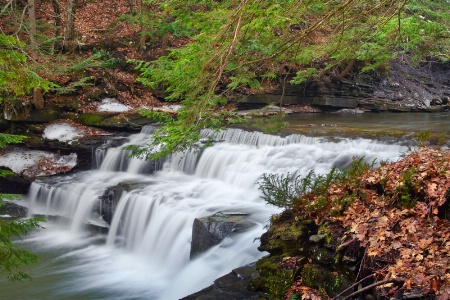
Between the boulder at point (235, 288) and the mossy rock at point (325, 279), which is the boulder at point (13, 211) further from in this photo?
A: the mossy rock at point (325, 279)

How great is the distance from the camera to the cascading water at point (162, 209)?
766cm

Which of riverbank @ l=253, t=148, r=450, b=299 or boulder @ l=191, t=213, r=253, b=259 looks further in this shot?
boulder @ l=191, t=213, r=253, b=259

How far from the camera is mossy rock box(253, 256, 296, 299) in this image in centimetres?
490

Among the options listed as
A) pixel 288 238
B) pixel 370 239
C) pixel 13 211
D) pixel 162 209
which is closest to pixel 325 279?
pixel 370 239

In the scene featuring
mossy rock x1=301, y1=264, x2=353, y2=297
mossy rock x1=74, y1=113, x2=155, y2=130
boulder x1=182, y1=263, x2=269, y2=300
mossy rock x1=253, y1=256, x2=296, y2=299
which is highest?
mossy rock x1=74, y1=113, x2=155, y2=130

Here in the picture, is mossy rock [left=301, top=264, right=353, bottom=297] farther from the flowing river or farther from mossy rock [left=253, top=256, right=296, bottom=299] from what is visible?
the flowing river

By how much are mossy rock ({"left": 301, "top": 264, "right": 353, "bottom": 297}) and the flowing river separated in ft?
6.05

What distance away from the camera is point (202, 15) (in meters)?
6.02

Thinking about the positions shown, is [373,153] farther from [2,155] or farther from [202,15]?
[2,155]

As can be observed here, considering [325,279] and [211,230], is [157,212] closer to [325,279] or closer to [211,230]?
[211,230]

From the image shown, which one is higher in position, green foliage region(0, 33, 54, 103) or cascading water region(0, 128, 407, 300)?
green foliage region(0, 33, 54, 103)

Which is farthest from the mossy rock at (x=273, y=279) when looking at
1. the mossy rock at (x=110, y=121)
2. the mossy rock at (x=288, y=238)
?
the mossy rock at (x=110, y=121)

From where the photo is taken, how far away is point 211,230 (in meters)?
7.45

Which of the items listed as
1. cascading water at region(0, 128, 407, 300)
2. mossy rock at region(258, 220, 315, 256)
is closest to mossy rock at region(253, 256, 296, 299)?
mossy rock at region(258, 220, 315, 256)
